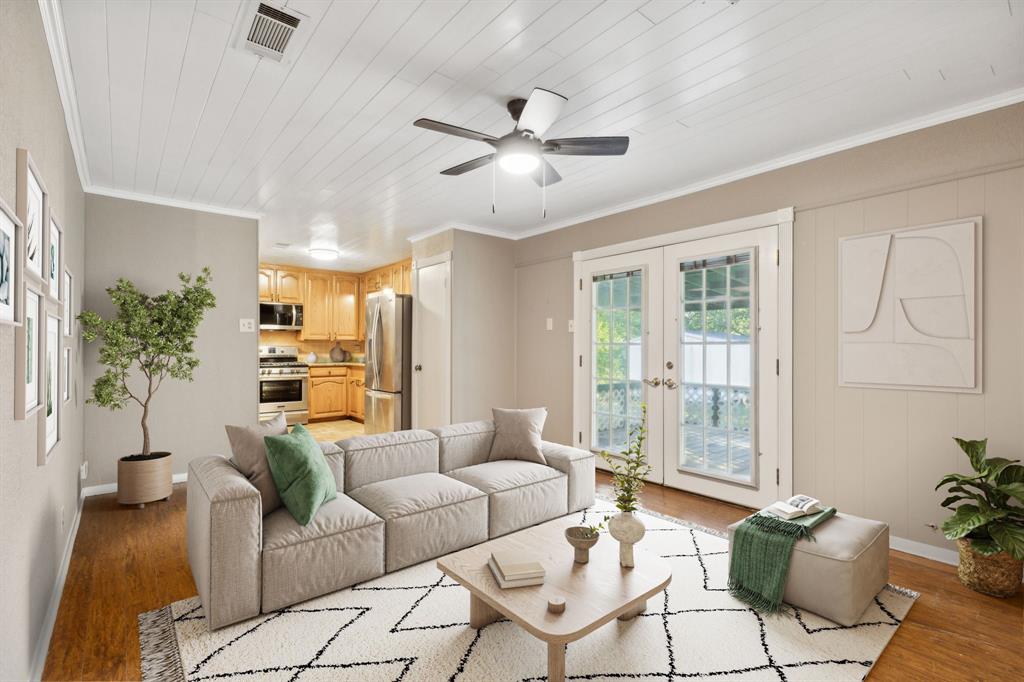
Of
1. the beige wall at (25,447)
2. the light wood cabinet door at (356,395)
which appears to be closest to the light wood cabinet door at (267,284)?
the light wood cabinet door at (356,395)

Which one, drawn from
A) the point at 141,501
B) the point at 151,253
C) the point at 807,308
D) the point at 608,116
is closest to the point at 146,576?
the point at 141,501

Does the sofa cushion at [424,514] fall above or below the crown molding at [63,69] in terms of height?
below

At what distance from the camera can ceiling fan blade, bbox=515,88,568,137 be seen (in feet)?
7.27

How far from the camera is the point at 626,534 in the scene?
80.4 inches

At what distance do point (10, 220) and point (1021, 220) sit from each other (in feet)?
13.6

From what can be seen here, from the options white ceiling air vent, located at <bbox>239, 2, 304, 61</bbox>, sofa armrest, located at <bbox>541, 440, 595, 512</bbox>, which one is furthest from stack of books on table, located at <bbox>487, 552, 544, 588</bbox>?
white ceiling air vent, located at <bbox>239, 2, 304, 61</bbox>

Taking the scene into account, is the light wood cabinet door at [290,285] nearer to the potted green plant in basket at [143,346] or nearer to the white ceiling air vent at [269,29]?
the potted green plant in basket at [143,346]

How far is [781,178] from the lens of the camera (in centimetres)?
355

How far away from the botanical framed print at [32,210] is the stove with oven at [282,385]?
221 inches

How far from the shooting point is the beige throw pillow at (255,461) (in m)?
2.52

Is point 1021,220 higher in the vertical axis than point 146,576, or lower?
higher

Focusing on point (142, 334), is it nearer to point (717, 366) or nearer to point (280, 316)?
point (280, 316)

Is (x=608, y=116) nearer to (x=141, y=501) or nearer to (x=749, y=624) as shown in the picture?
(x=749, y=624)

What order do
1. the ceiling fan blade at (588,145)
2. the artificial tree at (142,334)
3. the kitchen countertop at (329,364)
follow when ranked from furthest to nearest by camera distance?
the kitchen countertop at (329,364) < the artificial tree at (142,334) < the ceiling fan blade at (588,145)
